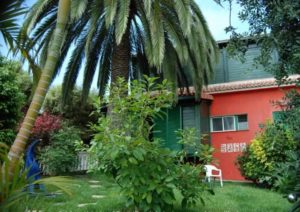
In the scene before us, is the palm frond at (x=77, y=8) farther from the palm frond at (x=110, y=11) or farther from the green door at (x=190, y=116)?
the green door at (x=190, y=116)

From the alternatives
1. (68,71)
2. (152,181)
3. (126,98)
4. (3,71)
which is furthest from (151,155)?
(68,71)

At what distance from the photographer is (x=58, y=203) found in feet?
25.1

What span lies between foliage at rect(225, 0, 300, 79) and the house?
11.7 m

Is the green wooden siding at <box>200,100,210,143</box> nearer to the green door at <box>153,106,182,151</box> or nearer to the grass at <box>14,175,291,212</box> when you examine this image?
the green door at <box>153,106,182,151</box>

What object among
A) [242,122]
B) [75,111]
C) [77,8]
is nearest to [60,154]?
[75,111]

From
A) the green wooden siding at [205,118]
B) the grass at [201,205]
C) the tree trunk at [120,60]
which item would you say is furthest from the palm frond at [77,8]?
the green wooden siding at [205,118]

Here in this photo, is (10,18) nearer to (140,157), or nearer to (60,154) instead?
(140,157)

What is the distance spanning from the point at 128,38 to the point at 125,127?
300 inches

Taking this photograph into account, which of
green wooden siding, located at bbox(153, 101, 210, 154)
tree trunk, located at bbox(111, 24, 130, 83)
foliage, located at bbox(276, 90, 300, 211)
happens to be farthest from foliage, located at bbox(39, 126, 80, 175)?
foliage, located at bbox(276, 90, 300, 211)

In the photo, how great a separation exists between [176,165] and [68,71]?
9322mm

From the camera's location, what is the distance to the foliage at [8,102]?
1159 centimetres

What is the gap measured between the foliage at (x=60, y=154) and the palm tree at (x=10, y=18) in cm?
1045

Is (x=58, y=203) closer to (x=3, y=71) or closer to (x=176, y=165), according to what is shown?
(x=176, y=165)

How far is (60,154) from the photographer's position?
49.2ft
